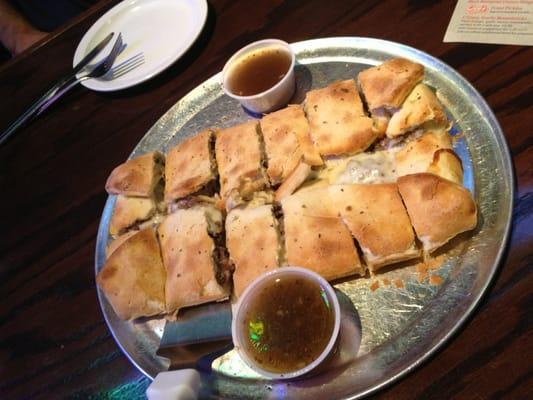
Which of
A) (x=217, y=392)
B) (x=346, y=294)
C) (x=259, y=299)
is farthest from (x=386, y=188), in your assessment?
(x=217, y=392)

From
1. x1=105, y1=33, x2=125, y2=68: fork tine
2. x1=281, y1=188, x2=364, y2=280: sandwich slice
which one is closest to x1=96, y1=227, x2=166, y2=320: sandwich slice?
x1=281, y1=188, x2=364, y2=280: sandwich slice

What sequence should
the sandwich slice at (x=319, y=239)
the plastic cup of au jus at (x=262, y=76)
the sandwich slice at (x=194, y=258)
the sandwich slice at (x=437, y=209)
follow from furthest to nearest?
1. the plastic cup of au jus at (x=262, y=76)
2. the sandwich slice at (x=194, y=258)
3. the sandwich slice at (x=319, y=239)
4. the sandwich slice at (x=437, y=209)

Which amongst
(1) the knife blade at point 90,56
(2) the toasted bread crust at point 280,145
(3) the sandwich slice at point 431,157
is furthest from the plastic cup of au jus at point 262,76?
(1) the knife blade at point 90,56

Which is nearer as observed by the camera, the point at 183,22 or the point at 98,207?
the point at 98,207

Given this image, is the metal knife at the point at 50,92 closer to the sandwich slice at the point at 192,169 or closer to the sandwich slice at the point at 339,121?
the sandwich slice at the point at 192,169

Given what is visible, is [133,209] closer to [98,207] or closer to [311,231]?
[98,207]

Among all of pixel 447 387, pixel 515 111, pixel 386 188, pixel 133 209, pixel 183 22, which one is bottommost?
pixel 447 387

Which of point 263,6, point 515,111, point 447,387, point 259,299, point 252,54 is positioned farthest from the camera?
point 263,6
